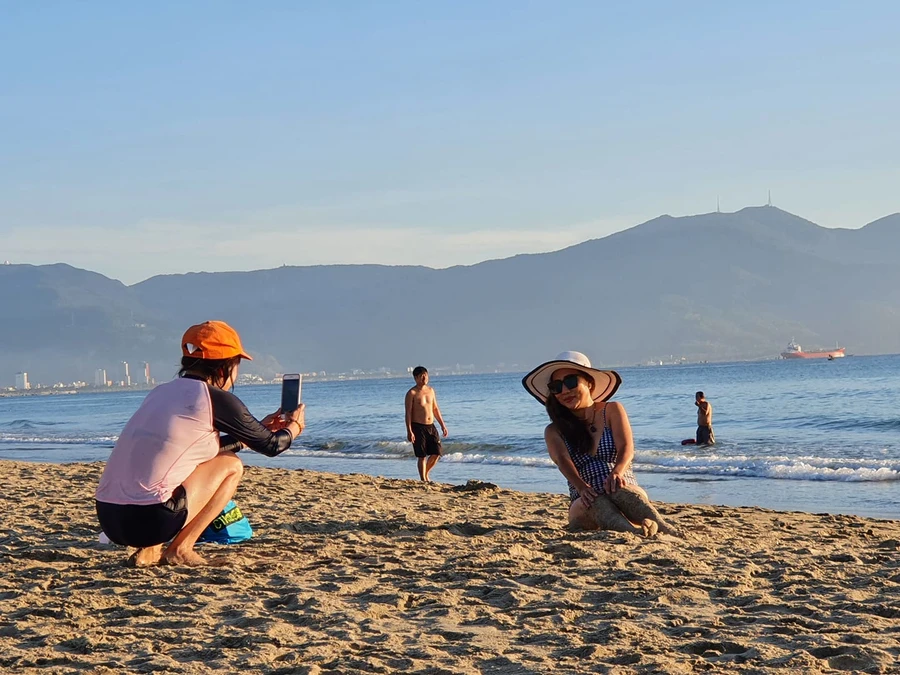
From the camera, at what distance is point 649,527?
6281 mm

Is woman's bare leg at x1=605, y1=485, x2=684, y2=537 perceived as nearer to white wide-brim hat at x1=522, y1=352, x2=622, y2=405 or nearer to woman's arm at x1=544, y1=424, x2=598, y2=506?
woman's arm at x1=544, y1=424, x2=598, y2=506

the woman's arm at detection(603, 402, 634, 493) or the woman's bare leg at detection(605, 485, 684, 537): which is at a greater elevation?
the woman's arm at detection(603, 402, 634, 493)

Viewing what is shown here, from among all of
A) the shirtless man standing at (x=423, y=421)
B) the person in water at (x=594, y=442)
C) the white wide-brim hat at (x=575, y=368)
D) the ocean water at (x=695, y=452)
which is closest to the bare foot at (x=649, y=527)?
the person in water at (x=594, y=442)

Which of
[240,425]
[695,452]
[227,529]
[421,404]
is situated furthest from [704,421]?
[240,425]

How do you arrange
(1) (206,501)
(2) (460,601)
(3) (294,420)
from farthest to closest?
(1) (206,501)
(3) (294,420)
(2) (460,601)

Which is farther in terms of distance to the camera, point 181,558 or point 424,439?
point 424,439

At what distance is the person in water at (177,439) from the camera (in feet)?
16.4

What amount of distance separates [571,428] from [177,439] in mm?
2446

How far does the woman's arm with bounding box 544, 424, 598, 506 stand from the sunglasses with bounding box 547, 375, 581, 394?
287 millimetres

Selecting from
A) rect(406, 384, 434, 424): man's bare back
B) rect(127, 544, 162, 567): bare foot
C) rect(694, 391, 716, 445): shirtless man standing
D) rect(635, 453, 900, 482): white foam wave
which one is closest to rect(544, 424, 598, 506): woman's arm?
rect(127, 544, 162, 567): bare foot

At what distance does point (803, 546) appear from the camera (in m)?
6.29

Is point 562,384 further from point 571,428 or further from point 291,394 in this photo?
point 291,394

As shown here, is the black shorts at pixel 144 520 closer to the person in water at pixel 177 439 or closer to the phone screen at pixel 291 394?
the person in water at pixel 177 439

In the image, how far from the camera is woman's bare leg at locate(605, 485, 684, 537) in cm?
630
